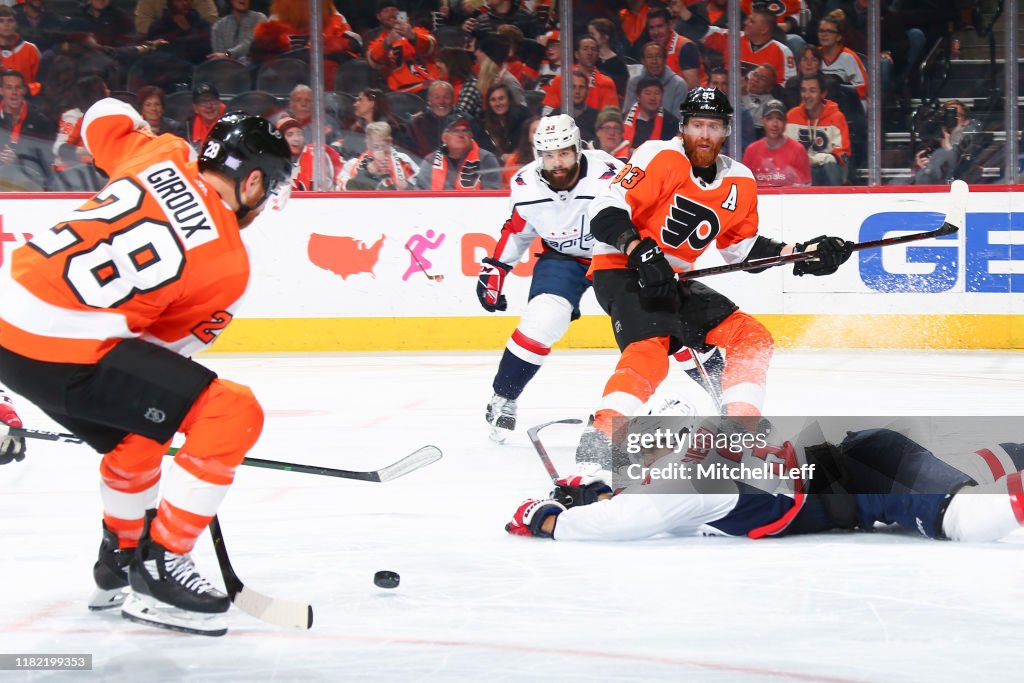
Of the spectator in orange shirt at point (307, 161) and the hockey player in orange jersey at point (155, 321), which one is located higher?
the spectator in orange shirt at point (307, 161)

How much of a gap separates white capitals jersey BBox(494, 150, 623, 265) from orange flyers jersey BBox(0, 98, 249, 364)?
7.61 ft

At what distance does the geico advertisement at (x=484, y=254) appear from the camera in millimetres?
6684

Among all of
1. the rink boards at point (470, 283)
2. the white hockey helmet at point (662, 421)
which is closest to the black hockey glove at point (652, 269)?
the white hockey helmet at point (662, 421)

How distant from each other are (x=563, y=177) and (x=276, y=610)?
2490 mm

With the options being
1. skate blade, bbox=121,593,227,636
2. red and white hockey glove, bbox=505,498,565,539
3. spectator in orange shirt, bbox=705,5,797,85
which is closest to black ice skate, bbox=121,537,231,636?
skate blade, bbox=121,593,227,636

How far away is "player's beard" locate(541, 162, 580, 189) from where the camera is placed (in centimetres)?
432

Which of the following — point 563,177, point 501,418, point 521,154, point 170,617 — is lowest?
point 501,418

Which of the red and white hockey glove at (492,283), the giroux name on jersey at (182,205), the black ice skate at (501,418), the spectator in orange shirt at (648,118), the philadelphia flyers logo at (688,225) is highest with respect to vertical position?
the spectator in orange shirt at (648,118)

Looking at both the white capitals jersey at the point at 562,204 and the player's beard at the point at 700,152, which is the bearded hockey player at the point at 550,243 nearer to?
Answer: the white capitals jersey at the point at 562,204

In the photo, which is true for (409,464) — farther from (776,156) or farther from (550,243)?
(776,156)

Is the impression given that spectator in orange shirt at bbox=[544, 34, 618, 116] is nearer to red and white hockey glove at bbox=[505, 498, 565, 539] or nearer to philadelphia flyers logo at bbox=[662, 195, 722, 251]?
philadelphia flyers logo at bbox=[662, 195, 722, 251]

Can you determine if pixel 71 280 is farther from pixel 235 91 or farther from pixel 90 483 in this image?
pixel 235 91

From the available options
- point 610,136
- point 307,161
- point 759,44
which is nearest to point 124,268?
point 307,161

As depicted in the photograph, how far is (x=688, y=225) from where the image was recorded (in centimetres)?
361
